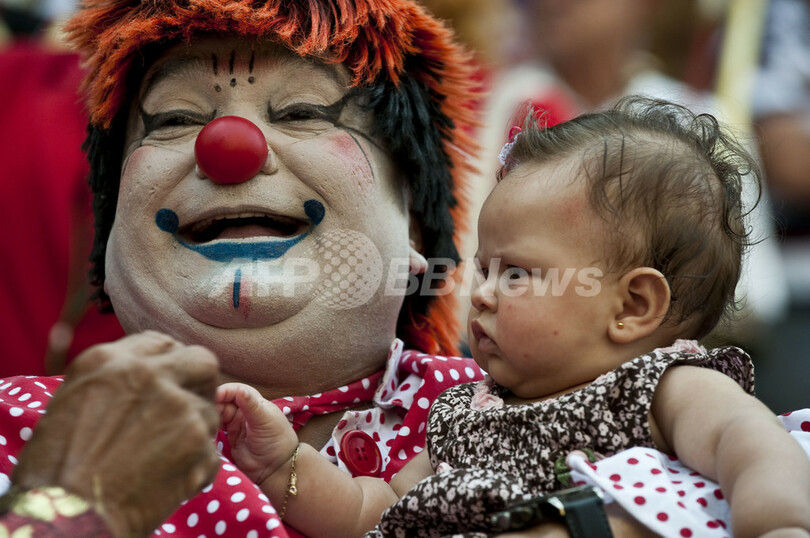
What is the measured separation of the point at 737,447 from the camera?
976 millimetres

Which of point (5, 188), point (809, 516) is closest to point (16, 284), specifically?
point (5, 188)

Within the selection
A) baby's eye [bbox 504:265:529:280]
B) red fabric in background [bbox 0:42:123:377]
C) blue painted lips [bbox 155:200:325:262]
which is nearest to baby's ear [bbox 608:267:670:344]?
baby's eye [bbox 504:265:529:280]

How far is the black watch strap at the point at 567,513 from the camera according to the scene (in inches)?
39.3

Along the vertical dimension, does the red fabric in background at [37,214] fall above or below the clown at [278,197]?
below

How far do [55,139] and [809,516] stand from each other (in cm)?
177

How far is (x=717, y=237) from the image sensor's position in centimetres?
120

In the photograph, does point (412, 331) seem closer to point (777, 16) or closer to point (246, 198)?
point (246, 198)

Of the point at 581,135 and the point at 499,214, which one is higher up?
the point at 581,135

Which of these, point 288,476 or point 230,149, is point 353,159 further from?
point 288,476

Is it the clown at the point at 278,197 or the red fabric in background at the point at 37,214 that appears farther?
the red fabric in background at the point at 37,214

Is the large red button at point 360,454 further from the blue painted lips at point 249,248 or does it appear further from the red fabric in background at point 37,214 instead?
the red fabric in background at point 37,214

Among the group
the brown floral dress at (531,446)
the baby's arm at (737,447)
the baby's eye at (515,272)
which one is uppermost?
the baby's eye at (515,272)

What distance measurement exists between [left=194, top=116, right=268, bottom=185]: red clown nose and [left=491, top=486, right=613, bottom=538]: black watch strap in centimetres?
57

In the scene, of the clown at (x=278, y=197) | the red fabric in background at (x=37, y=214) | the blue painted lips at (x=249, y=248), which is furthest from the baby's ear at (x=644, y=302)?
the red fabric in background at (x=37, y=214)
